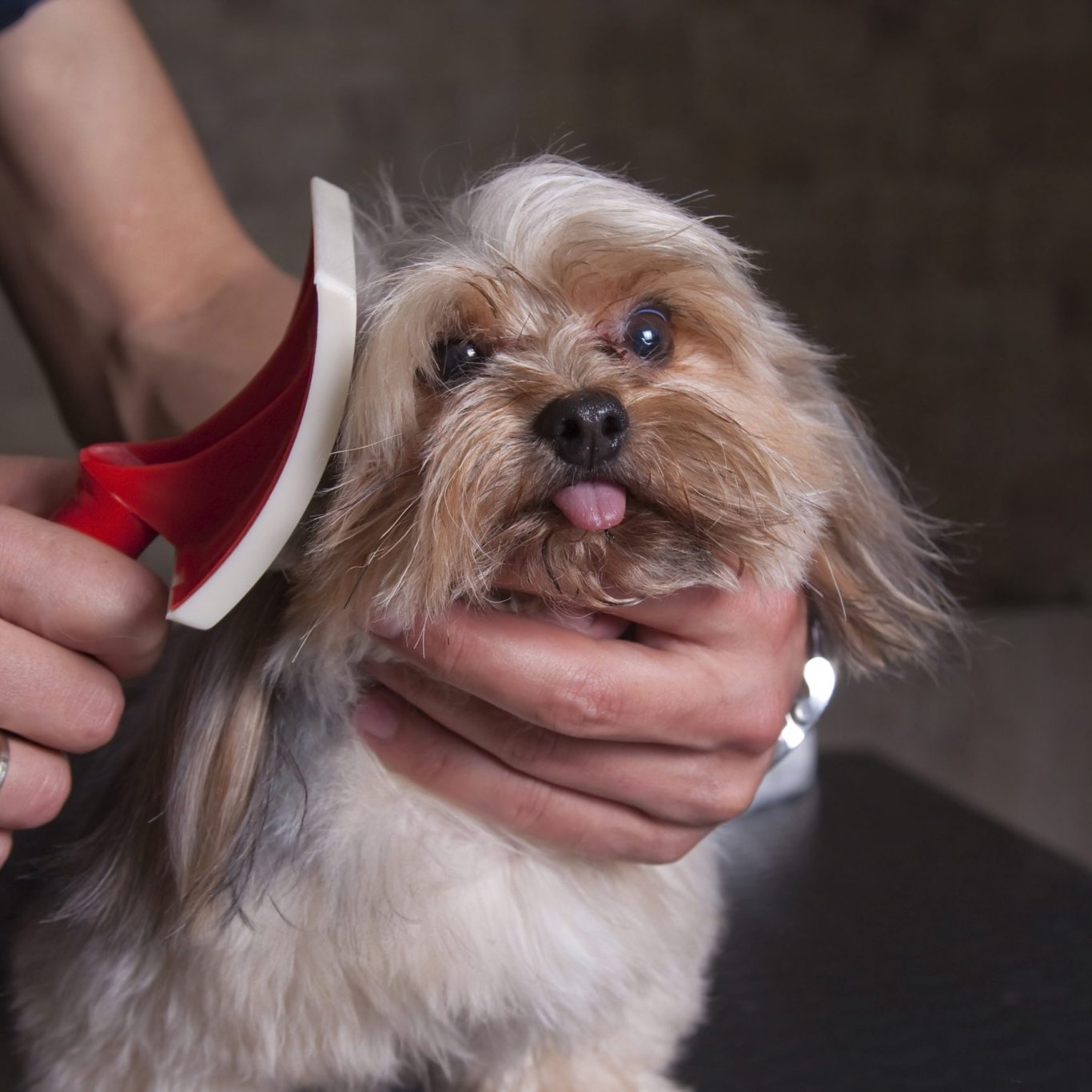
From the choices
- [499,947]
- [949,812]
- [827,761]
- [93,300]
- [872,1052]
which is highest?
[93,300]

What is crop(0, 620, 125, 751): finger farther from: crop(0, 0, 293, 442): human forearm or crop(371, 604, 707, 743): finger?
crop(0, 0, 293, 442): human forearm

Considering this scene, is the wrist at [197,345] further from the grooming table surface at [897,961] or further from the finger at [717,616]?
the grooming table surface at [897,961]

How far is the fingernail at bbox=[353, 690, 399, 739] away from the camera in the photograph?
2.89 feet

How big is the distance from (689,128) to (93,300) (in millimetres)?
2074

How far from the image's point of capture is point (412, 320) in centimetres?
80

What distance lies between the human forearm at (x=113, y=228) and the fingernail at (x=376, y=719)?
443mm

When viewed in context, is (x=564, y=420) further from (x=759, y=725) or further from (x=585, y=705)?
(x=759, y=725)

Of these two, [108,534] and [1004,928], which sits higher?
[108,534]

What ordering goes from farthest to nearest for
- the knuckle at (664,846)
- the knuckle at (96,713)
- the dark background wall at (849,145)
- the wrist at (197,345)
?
the dark background wall at (849,145)
the wrist at (197,345)
the knuckle at (664,846)
the knuckle at (96,713)

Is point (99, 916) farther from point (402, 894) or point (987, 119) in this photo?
point (987, 119)

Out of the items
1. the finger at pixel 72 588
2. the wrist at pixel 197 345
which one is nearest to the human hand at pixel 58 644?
the finger at pixel 72 588

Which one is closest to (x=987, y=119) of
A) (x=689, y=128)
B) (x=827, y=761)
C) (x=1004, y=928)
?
(x=689, y=128)

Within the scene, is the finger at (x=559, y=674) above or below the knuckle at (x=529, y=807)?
above

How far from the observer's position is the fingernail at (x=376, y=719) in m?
0.88
